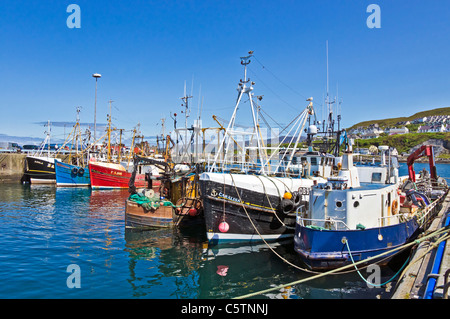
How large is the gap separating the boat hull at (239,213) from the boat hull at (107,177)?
2802 cm

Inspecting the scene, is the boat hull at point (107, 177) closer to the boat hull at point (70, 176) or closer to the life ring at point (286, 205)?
the boat hull at point (70, 176)

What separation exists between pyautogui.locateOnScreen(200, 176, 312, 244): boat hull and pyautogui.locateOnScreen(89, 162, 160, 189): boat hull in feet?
91.9

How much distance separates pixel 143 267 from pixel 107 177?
3275 centimetres

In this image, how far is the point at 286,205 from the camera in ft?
53.7

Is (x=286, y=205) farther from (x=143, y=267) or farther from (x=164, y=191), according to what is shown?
(x=164, y=191)

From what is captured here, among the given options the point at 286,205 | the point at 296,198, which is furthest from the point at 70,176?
the point at 296,198

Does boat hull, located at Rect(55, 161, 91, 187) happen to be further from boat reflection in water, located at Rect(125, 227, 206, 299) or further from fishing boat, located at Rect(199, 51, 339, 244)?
fishing boat, located at Rect(199, 51, 339, 244)

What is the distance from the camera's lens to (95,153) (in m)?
57.3

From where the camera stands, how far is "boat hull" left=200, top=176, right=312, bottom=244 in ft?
52.0

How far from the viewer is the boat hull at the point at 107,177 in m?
42.5

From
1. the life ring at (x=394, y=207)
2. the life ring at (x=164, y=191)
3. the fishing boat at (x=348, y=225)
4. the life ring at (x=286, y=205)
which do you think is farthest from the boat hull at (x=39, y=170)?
the life ring at (x=394, y=207)

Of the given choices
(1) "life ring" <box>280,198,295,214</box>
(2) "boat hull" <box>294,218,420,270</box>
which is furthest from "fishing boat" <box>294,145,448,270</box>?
(1) "life ring" <box>280,198,295,214</box>
